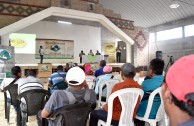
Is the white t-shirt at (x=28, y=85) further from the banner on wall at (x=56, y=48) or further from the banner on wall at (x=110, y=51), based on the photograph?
the banner on wall at (x=110, y=51)

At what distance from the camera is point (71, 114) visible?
173 centimetres

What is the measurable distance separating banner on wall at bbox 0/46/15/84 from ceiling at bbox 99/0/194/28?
5850 mm

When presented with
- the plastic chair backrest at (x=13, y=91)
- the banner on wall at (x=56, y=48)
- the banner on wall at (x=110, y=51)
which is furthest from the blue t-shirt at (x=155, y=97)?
the banner on wall at (x=110, y=51)

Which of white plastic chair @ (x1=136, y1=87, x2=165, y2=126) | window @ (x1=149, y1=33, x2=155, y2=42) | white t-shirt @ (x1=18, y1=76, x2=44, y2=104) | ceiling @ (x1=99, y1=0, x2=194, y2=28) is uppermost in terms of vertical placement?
ceiling @ (x1=99, y1=0, x2=194, y2=28)

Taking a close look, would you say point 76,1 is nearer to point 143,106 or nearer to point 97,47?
point 97,47

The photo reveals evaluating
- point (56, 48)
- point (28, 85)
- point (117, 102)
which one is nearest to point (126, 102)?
point (117, 102)

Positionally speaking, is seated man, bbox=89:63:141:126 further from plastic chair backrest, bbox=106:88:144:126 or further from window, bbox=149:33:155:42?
window, bbox=149:33:155:42

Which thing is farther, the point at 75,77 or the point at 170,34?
the point at 170,34

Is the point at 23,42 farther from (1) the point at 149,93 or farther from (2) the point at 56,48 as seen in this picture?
(1) the point at 149,93

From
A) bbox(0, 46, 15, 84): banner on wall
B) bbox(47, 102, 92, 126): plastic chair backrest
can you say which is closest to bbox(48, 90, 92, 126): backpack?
bbox(47, 102, 92, 126): plastic chair backrest

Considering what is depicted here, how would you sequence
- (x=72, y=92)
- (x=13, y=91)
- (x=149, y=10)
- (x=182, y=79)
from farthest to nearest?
1. (x=149, y=10)
2. (x=13, y=91)
3. (x=72, y=92)
4. (x=182, y=79)

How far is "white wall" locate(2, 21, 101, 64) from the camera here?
1188 centimetres

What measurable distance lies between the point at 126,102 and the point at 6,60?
23.5 feet

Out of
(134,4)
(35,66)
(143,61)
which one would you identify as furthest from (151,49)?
(35,66)
